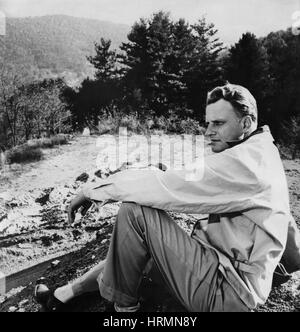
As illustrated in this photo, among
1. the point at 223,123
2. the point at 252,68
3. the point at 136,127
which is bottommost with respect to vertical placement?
the point at 136,127

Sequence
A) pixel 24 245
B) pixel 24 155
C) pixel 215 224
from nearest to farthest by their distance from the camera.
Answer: pixel 215 224
pixel 24 245
pixel 24 155

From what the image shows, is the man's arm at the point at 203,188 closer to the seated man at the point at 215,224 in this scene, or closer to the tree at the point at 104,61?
the seated man at the point at 215,224

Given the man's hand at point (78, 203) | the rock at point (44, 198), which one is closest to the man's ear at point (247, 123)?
the man's hand at point (78, 203)

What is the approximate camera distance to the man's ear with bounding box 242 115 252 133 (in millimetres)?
1758

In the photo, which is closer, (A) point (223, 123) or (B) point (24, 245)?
(A) point (223, 123)

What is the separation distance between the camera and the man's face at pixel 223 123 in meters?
1.77

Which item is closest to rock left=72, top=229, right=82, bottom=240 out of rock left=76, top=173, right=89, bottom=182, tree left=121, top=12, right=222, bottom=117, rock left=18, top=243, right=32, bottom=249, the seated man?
rock left=18, top=243, right=32, bottom=249

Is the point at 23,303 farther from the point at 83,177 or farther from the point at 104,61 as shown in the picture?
the point at 104,61

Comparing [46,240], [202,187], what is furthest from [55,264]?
[202,187]

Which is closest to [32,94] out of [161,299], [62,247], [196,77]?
[196,77]

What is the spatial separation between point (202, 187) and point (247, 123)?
449 mm

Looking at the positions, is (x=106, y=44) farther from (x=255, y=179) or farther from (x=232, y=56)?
(x=255, y=179)

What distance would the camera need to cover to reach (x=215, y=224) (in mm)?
1671

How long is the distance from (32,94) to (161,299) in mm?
21188
